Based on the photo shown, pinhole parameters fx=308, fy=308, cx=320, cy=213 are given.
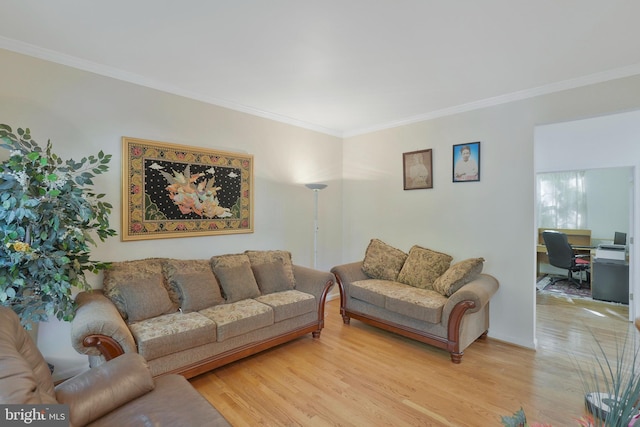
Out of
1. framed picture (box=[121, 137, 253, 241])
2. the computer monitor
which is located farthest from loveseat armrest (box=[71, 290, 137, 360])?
the computer monitor

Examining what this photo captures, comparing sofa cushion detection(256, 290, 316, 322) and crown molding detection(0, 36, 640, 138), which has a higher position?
crown molding detection(0, 36, 640, 138)

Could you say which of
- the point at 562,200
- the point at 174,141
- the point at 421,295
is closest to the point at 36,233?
the point at 174,141

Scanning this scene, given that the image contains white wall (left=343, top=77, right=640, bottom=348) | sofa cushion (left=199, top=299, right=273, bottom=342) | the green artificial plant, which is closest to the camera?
the green artificial plant

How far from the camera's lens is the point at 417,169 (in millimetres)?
4094

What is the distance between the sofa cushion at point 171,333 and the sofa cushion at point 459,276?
2.28 m

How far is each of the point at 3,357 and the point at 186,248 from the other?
83.3 inches

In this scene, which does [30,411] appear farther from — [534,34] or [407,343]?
[534,34]

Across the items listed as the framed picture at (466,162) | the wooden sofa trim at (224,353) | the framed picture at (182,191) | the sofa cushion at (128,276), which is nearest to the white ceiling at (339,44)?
the framed picture at (466,162)

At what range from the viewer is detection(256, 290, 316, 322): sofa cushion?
304 cm

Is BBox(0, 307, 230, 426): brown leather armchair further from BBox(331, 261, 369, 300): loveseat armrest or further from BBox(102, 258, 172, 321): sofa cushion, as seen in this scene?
BBox(331, 261, 369, 300): loveseat armrest

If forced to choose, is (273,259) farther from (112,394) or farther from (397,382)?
(112,394)

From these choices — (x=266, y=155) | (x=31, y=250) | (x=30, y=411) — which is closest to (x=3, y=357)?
(x=30, y=411)

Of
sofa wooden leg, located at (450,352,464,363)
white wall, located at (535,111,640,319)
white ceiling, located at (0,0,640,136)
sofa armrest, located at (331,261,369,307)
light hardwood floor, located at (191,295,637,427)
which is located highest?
white ceiling, located at (0,0,640,136)

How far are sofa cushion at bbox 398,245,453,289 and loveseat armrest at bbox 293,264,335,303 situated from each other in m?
0.96
